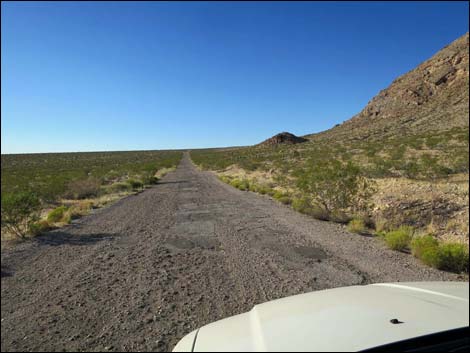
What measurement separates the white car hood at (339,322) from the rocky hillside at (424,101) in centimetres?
4707

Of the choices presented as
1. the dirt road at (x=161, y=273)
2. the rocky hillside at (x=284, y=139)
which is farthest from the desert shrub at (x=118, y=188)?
the rocky hillside at (x=284, y=139)

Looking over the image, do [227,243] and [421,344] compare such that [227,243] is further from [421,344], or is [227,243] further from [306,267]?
[421,344]

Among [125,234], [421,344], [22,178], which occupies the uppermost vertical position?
[22,178]

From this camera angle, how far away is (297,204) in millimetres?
13516

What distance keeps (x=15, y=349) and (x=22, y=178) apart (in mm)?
1371

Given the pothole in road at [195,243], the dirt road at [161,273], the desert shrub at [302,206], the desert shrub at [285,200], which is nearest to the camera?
the dirt road at [161,273]

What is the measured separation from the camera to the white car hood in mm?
2051

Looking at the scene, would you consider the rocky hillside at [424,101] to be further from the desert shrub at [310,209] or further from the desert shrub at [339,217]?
the desert shrub at [339,217]

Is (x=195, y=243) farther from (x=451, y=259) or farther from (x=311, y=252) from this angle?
(x=451, y=259)

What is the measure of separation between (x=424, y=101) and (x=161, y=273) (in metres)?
72.8

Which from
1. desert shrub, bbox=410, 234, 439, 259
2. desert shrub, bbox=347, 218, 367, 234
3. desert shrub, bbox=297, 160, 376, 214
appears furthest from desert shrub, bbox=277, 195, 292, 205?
desert shrub, bbox=410, 234, 439, 259

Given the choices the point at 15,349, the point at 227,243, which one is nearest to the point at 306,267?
the point at 227,243

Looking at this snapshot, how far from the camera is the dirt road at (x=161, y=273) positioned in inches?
149

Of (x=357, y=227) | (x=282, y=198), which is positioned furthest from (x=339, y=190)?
(x=282, y=198)
